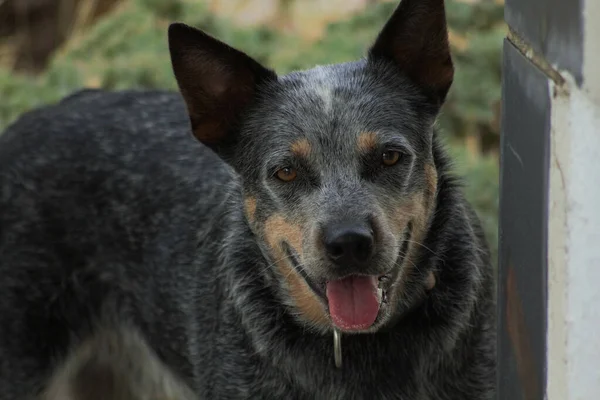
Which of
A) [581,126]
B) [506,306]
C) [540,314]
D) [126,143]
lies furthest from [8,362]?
[581,126]

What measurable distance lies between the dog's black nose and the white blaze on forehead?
51 centimetres

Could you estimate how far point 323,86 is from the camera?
3.86m

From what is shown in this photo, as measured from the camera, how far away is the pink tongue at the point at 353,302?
3.49 m

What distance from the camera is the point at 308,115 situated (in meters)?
3.75

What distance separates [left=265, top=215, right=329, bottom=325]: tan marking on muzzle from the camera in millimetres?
3623

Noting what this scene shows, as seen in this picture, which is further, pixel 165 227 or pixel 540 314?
pixel 165 227

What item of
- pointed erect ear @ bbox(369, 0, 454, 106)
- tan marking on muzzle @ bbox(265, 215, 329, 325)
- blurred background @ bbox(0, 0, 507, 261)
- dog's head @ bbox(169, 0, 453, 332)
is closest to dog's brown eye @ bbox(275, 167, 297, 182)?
dog's head @ bbox(169, 0, 453, 332)

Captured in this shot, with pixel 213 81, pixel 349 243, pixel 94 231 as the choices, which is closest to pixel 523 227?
pixel 349 243

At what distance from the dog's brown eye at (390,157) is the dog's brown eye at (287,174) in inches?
11.2

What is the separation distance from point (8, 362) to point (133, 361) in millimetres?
567

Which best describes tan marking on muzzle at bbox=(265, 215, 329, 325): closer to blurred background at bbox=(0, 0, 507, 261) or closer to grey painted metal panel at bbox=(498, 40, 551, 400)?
grey painted metal panel at bbox=(498, 40, 551, 400)

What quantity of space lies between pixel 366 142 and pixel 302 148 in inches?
7.9

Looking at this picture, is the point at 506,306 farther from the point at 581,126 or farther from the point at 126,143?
the point at 126,143

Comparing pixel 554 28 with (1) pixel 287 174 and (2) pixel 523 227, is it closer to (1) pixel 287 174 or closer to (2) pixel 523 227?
(2) pixel 523 227
